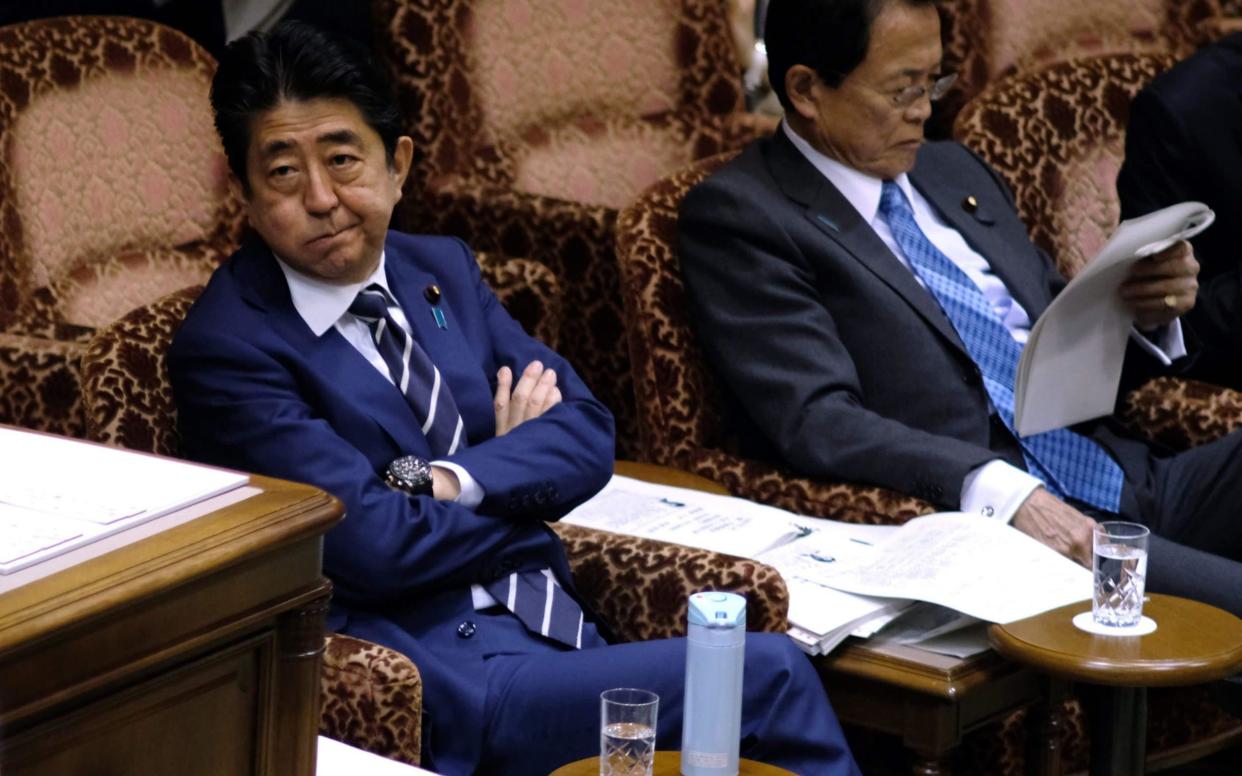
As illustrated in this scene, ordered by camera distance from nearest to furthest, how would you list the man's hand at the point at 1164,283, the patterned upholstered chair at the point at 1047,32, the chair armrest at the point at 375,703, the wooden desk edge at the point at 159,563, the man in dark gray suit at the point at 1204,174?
the wooden desk edge at the point at 159,563 < the chair armrest at the point at 375,703 < the man's hand at the point at 1164,283 < the man in dark gray suit at the point at 1204,174 < the patterned upholstered chair at the point at 1047,32

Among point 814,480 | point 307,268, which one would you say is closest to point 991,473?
point 814,480

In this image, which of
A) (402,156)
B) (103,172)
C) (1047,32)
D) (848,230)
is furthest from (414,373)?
(1047,32)

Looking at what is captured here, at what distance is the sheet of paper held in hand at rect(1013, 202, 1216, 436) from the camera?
2654 mm

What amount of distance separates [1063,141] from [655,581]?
1.60 meters

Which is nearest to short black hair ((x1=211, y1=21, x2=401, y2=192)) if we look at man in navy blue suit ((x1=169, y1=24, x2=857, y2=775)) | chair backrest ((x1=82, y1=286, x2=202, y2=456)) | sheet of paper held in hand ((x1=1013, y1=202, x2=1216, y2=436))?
man in navy blue suit ((x1=169, y1=24, x2=857, y2=775))

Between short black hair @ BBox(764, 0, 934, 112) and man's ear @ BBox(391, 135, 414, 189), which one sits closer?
man's ear @ BBox(391, 135, 414, 189)

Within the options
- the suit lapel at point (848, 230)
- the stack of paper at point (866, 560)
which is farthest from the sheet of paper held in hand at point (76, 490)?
the suit lapel at point (848, 230)

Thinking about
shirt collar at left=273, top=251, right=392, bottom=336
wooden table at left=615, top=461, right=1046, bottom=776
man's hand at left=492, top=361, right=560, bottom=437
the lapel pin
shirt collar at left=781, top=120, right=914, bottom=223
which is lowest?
wooden table at left=615, top=461, right=1046, bottom=776

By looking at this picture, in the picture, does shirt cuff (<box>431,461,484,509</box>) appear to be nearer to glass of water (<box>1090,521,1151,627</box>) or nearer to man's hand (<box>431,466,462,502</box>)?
man's hand (<box>431,466,462,502</box>)

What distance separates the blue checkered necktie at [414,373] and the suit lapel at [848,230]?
0.76 metres

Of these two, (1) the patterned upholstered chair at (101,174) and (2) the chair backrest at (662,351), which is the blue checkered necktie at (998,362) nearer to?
(2) the chair backrest at (662,351)

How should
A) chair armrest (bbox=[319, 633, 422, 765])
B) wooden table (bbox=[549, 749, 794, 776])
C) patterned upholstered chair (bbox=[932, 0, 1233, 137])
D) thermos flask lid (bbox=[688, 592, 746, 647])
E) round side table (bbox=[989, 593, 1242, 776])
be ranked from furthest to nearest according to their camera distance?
patterned upholstered chair (bbox=[932, 0, 1233, 137]) → round side table (bbox=[989, 593, 1242, 776]) → chair armrest (bbox=[319, 633, 422, 765]) → wooden table (bbox=[549, 749, 794, 776]) → thermos flask lid (bbox=[688, 592, 746, 647])

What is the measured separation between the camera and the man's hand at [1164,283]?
2838 millimetres

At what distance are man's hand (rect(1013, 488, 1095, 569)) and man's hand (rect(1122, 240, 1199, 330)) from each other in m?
0.37
